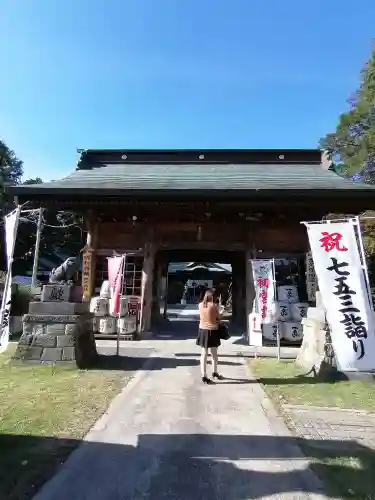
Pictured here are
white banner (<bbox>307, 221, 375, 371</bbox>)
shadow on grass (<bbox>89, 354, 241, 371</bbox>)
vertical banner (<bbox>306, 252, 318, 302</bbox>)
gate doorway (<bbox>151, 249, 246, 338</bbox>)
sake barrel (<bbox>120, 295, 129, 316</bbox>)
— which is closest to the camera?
white banner (<bbox>307, 221, 375, 371</bbox>)

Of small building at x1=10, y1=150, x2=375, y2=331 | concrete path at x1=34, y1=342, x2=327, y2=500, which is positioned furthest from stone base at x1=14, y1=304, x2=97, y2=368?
small building at x1=10, y1=150, x2=375, y2=331

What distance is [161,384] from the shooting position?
613cm

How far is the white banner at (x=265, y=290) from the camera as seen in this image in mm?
9328

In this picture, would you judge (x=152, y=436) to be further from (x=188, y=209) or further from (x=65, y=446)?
(x=188, y=209)

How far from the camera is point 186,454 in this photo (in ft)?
11.3

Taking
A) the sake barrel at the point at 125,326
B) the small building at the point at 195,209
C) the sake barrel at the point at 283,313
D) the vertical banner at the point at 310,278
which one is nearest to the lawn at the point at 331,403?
the sake barrel at the point at 283,313

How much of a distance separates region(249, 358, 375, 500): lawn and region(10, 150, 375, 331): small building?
436 centimetres

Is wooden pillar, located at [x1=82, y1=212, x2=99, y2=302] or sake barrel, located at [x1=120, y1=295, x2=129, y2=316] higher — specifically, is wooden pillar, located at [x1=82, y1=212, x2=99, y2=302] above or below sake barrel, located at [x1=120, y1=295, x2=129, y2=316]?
above

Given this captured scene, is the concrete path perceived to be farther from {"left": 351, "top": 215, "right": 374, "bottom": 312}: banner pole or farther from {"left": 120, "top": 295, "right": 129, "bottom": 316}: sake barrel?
{"left": 120, "top": 295, "right": 129, "bottom": 316}: sake barrel

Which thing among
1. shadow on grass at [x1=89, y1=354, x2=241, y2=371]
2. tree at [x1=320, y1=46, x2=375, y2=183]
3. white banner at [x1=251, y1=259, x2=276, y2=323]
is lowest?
shadow on grass at [x1=89, y1=354, x2=241, y2=371]

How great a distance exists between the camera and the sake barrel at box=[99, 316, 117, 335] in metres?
11.3

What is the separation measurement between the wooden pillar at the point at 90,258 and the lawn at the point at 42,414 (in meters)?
4.85

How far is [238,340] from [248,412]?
278 inches

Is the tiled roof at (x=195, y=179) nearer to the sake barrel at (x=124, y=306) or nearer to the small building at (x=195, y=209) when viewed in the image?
the small building at (x=195, y=209)
